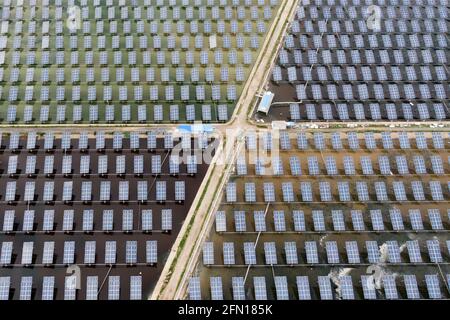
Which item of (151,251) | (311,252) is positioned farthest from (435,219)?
(151,251)

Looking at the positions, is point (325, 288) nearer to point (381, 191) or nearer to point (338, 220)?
point (338, 220)

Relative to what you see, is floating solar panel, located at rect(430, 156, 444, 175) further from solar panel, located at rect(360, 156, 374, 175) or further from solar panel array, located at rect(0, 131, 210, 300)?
solar panel array, located at rect(0, 131, 210, 300)

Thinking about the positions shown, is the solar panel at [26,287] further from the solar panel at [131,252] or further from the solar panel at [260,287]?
the solar panel at [260,287]

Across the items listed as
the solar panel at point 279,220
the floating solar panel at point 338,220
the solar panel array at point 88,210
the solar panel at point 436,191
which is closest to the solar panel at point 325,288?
the floating solar panel at point 338,220

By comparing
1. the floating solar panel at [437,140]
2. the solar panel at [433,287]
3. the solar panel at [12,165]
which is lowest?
the solar panel at [433,287]

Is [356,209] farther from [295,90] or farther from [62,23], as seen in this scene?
[62,23]

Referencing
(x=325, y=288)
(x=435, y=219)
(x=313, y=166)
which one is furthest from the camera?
(x=313, y=166)
